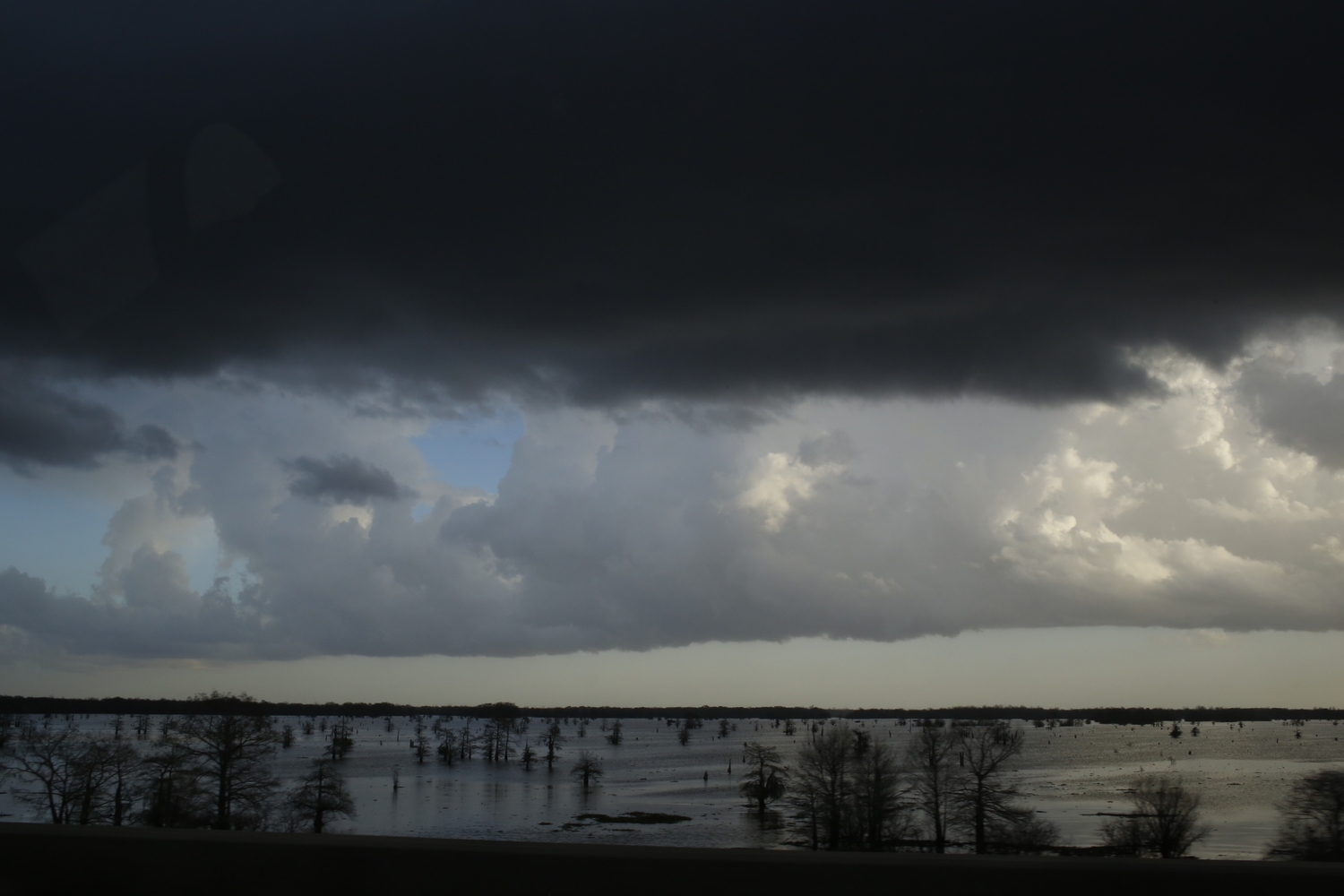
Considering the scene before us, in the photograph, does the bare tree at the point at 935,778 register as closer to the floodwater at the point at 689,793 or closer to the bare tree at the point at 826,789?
the bare tree at the point at 826,789

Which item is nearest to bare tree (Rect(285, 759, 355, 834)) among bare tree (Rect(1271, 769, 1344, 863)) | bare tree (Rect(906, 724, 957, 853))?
bare tree (Rect(906, 724, 957, 853))

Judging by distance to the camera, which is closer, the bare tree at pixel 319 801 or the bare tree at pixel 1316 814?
the bare tree at pixel 1316 814

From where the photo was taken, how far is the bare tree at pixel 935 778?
44469 mm

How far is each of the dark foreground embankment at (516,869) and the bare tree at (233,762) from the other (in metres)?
35.5

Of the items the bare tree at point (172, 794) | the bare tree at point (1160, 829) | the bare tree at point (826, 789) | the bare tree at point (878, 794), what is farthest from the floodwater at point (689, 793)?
the bare tree at point (172, 794)

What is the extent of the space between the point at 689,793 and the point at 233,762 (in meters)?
50.8

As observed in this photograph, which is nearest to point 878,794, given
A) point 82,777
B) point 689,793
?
point 82,777

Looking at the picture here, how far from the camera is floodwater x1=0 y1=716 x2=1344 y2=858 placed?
52750 mm

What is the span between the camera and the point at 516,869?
5.10 metres

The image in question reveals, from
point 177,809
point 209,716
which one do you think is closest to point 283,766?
point 209,716

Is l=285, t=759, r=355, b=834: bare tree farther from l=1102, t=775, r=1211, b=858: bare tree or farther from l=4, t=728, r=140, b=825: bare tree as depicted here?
l=1102, t=775, r=1211, b=858: bare tree

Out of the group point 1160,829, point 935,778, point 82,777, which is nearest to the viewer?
point 1160,829

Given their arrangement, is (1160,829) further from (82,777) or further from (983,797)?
(82,777)

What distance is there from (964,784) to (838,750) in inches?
247
